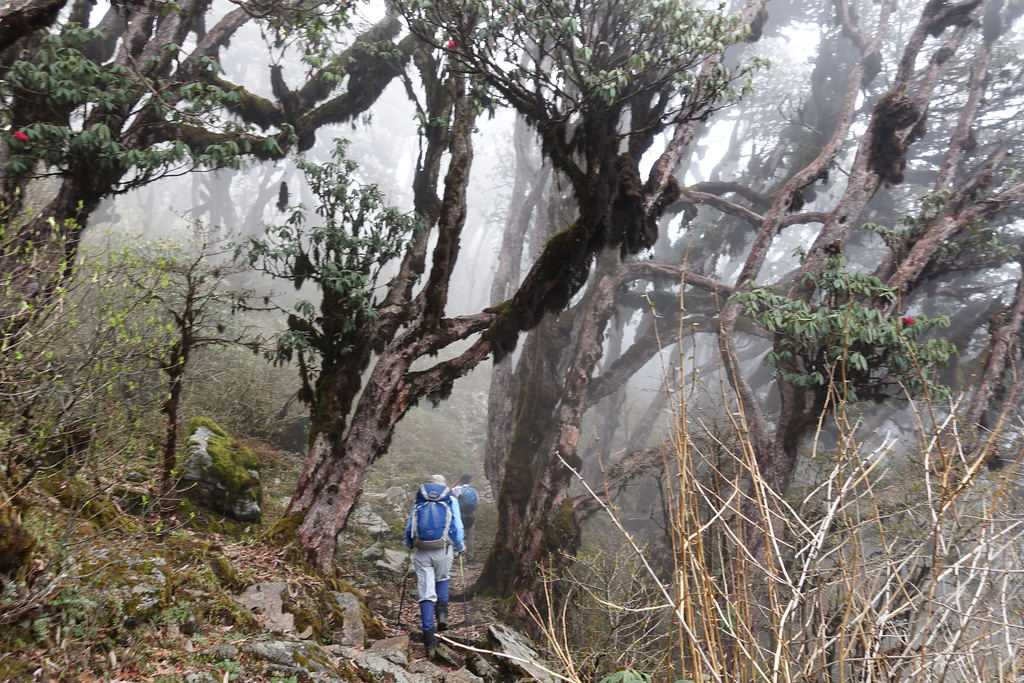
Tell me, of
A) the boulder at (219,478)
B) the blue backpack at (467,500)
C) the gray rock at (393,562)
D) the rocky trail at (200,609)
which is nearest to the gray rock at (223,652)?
the rocky trail at (200,609)

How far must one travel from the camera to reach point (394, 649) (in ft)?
19.0

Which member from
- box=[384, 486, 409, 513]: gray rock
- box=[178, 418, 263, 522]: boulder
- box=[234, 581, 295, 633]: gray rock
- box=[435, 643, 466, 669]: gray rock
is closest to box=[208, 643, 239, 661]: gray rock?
box=[234, 581, 295, 633]: gray rock

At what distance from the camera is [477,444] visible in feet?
67.9

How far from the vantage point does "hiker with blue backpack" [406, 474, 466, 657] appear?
640 cm

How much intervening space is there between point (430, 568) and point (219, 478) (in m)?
3.51

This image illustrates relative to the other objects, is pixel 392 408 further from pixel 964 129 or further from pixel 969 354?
pixel 969 354

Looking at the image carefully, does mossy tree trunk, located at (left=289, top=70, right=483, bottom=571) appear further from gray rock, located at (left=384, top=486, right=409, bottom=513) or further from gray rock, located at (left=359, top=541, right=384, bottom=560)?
gray rock, located at (left=384, top=486, right=409, bottom=513)

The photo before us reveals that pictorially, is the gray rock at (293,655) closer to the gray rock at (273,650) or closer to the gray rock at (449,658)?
the gray rock at (273,650)

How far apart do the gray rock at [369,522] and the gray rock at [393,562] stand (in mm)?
709

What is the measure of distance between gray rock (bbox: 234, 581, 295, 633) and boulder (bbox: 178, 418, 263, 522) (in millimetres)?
2263

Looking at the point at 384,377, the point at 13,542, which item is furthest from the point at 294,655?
the point at 384,377

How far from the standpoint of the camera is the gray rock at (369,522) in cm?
1100

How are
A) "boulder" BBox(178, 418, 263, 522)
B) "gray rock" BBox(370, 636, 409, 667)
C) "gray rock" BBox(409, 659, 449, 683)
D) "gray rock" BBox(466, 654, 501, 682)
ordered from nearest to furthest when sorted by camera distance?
"gray rock" BBox(409, 659, 449, 683) → "gray rock" BBox(370, 636, 409, 667) → "gray rock" BBox(466, 654, 501, 682) → "boulder" BBox(178, 418, 263, 522)

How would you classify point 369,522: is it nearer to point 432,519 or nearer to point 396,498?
point 396,498
